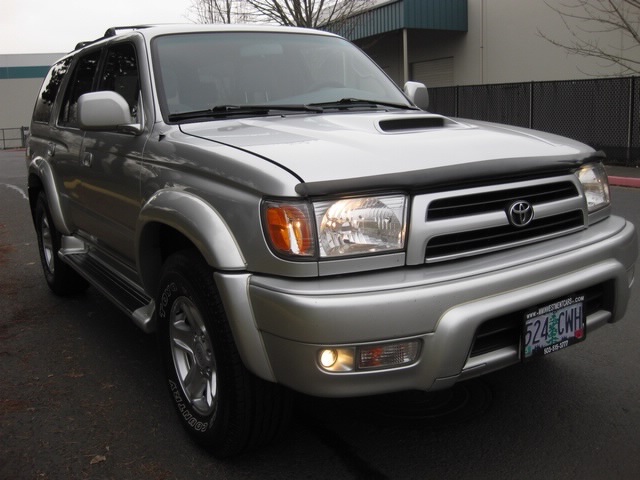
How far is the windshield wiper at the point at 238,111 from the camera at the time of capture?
342 centimetres

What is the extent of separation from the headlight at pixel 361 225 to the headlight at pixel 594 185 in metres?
1.08

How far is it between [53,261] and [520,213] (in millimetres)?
4001

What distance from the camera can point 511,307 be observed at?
8.12 ft

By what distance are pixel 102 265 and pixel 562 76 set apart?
15.4m

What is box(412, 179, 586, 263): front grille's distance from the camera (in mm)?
2484

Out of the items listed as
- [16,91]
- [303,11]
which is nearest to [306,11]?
[303,11]

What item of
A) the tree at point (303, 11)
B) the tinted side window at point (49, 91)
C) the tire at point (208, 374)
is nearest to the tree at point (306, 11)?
the tree at point (303, 11)

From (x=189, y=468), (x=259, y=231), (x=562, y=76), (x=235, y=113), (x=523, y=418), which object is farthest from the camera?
(x=562, y=76)

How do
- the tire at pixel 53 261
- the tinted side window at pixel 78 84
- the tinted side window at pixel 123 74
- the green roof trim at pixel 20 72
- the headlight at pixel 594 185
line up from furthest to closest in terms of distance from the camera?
the green roof trim at pixel 20 72 → the tire at pixel 53 261 → the tinted side window at pixel 78 84 → the tinted side window at pixel 123 74 → the headlight at pixel 594 185

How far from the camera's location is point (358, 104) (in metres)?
3.84

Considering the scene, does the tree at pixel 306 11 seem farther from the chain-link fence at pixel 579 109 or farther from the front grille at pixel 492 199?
the front grille at pixel 492 199

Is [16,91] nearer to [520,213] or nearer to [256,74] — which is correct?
[256,74]

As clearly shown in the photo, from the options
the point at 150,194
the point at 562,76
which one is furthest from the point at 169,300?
the point at 562,76

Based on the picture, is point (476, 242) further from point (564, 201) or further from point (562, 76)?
point (562, 76)
